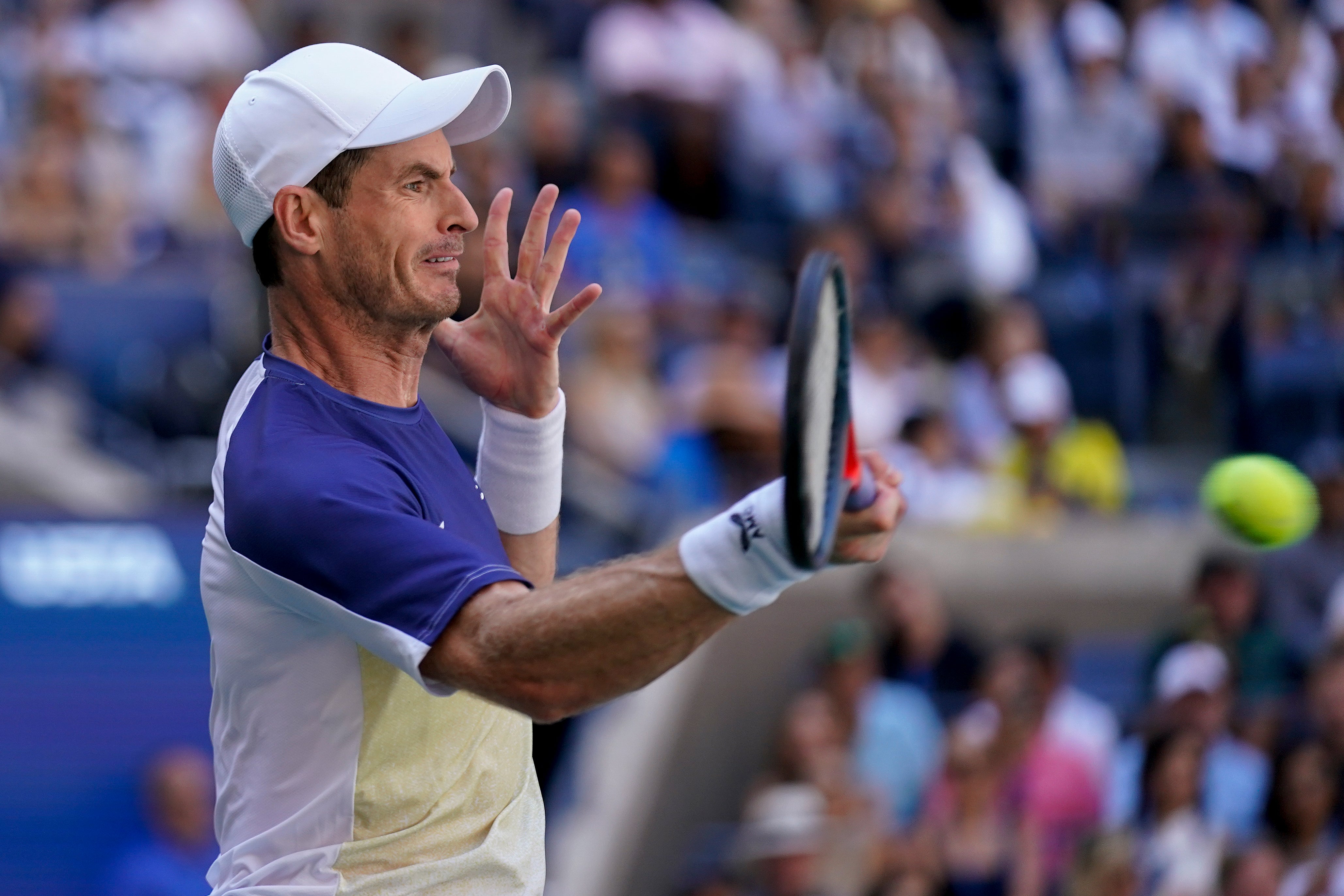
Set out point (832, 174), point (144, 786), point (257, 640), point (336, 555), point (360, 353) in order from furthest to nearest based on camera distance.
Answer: point (832, 174), point (144, 786), point (360, 353), point (257, 640), point (336, 555)

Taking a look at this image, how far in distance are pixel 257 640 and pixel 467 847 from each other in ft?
1.37

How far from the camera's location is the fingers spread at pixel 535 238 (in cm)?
306

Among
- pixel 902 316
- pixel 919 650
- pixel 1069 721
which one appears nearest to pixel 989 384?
pixel 902 316

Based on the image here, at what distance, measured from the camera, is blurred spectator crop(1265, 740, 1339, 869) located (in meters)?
7.24

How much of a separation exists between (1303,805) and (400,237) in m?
5.63

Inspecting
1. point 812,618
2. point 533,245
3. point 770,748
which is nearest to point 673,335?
point 812,618

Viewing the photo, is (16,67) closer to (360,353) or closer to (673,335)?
(673,335)

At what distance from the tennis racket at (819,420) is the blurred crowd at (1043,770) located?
4.62 metres

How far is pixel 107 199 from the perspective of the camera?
9047 millimetres

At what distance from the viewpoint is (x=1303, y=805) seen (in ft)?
23.9

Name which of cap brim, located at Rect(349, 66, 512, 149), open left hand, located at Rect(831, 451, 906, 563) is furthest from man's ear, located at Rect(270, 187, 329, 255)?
open left hand, located at Rect(831, 451, 906, 563)

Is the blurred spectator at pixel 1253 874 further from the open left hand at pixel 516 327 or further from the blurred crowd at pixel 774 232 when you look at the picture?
the open left hand at pixel 516 327

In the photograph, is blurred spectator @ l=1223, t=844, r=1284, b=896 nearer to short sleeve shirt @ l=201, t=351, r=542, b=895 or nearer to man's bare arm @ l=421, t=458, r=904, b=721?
short sleeve shirt @ l=201, t=351, r=542, b=895

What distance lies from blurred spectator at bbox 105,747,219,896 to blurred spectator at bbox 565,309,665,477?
2.33m
